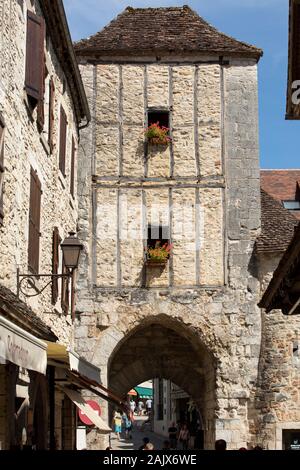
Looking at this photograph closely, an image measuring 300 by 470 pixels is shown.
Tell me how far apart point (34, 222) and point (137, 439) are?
77.4 feet

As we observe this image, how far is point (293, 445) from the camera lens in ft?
61.7

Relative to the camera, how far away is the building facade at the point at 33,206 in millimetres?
9703

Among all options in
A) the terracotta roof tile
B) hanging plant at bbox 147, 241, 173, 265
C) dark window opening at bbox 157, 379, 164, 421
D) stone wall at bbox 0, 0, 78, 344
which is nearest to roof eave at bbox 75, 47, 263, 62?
hanging plant at bbox 147, 241, 173, 265

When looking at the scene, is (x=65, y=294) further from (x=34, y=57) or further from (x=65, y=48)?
(x=34, y=57)

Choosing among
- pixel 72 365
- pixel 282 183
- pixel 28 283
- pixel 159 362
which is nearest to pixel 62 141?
pixel 28 283

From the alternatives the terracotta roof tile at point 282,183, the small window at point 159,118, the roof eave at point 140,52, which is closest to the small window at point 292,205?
the terracotta roof tile at point 282,183

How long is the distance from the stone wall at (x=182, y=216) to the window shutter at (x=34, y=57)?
24.8 ft

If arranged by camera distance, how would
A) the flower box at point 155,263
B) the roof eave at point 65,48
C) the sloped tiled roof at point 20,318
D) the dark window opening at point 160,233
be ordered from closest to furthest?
the sloped tiled roof at point 20,318 → the roof eave at point 65,48 → the flower box at point 155,263 → the dark window opening at point 160,233

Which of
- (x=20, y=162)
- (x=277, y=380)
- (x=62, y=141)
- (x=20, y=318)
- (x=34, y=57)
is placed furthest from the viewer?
(x=277, y=380)

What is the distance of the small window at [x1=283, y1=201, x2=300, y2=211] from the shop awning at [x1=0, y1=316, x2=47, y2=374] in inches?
721

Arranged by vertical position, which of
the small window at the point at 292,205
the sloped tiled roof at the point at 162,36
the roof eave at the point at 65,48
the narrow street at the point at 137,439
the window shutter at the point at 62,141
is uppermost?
the sloped tiled roof at the point at 162,36

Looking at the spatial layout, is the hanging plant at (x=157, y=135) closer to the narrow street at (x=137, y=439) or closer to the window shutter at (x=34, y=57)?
the window shutter at (x=34, y=57)

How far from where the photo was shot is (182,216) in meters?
19.7

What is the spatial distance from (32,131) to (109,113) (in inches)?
311
